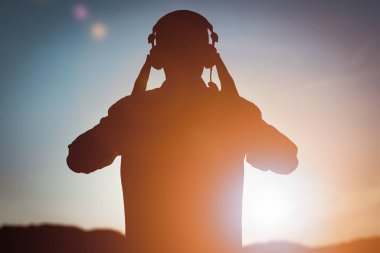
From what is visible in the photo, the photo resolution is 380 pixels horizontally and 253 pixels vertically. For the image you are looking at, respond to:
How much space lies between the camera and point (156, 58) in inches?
179

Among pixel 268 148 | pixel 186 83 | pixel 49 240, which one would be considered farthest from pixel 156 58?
pixel 49 240

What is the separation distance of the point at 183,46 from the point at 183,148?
3.79 feet

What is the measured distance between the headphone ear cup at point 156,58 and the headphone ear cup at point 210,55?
490 millimetres

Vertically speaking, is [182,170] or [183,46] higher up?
[183,46]

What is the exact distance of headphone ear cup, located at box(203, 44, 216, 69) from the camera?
4.54m

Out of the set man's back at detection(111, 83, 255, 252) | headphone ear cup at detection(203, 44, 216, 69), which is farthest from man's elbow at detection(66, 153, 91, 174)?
headphone ear cup at detection(203, 44, 216, 69)

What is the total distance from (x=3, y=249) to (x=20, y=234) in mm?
3816

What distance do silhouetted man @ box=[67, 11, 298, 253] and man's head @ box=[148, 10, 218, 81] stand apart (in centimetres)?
1

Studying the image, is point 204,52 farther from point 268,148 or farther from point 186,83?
point 268,148

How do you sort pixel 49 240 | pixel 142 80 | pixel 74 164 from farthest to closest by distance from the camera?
pixel 49 240 < pixel 142 80 < pixel 74 164

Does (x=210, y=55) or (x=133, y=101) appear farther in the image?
(x=210, y=55)

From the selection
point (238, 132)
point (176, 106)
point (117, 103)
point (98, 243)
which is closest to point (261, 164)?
point (238, 132)

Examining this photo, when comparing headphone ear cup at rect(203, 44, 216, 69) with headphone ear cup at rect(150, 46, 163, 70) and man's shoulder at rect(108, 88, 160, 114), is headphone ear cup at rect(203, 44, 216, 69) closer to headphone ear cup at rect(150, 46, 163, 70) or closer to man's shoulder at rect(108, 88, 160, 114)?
headphone ear cup at rect(150, 46, 163, 70)

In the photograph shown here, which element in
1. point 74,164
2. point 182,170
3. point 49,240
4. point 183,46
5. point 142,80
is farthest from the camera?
point 49,240
